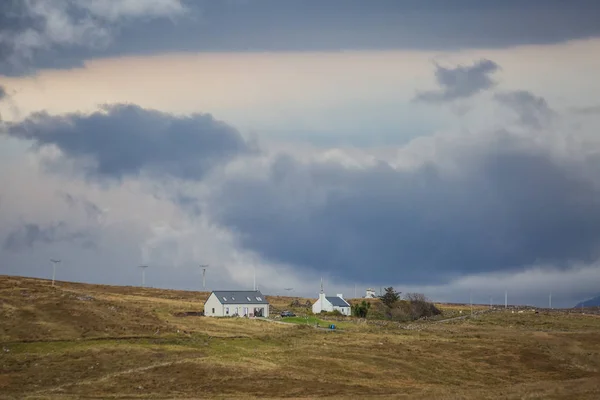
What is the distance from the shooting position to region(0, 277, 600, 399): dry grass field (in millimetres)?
92375

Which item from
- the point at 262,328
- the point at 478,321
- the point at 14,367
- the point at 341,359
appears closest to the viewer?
the point at 14,367

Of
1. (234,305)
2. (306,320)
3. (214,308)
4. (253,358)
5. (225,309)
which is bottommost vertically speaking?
(253,358)

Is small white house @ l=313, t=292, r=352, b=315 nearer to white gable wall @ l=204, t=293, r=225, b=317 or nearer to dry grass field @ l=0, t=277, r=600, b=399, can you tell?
white gable wall @ l=204, t=293, r=225, b=317

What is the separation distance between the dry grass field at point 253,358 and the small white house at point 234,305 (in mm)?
15546

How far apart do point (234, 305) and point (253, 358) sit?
5985 cm

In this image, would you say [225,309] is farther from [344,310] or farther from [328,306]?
[344,310]

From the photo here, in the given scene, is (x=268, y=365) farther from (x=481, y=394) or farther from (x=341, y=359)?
(x=481, y=394)

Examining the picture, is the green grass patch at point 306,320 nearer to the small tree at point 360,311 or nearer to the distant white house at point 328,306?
the small tree at point 360,311

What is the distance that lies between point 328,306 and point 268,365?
295 ft

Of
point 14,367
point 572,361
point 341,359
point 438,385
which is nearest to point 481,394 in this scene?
point 438,385

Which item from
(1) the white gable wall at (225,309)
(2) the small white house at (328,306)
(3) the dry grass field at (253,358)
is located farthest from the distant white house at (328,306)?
(3) the dry grass field at (253,358)

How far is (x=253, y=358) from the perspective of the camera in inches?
4304

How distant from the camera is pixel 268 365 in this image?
345 ft

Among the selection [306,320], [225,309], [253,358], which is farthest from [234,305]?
[253,358]
